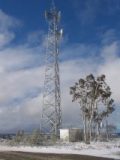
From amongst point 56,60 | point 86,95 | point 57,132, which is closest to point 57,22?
point 56,60

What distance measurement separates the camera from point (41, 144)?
54125 mm

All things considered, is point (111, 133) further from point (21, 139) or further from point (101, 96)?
point (21, 139)

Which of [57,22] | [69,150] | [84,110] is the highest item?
[57,22]

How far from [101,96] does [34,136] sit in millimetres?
12681

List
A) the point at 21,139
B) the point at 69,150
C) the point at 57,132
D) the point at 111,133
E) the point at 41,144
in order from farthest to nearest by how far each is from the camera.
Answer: the point at 111,133, the point at 57,132, the point at 21,139, the point at 41,144, the point at 69,150

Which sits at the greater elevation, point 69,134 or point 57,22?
point 57,22

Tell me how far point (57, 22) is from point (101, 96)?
14.1 m

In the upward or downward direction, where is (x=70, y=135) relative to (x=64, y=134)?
downward

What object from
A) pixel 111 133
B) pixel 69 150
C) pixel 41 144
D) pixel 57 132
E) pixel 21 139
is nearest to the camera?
pixel 69 150

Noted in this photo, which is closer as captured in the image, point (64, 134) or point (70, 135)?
point (64, 134)

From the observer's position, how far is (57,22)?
6688cm

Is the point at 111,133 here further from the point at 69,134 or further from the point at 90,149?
the point at 90,149

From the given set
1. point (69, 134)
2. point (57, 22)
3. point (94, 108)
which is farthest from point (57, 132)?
point (57, 22)

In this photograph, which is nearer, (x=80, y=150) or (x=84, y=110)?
(x=80, y=150)
